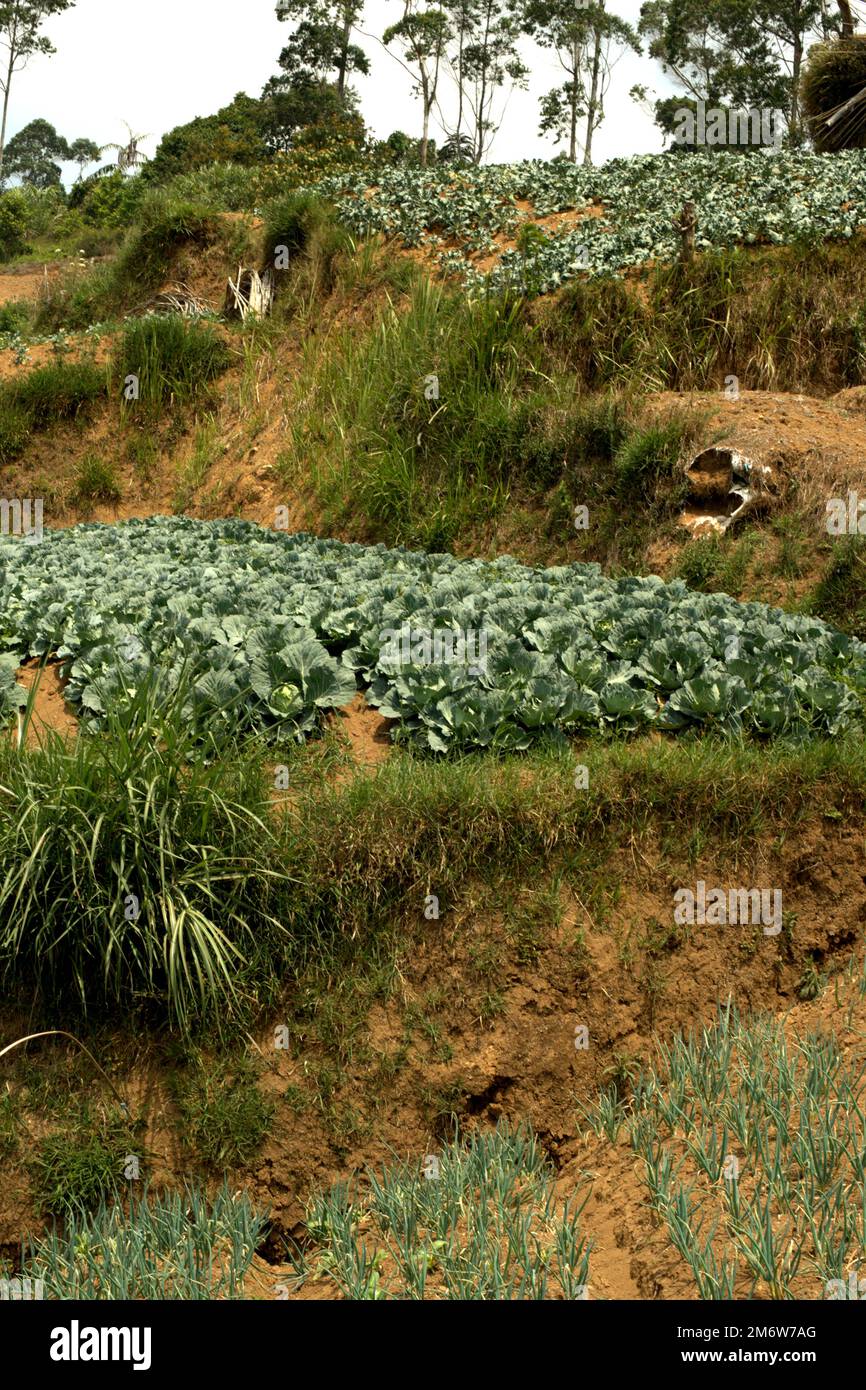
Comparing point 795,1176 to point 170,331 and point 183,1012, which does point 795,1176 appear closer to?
point 183,1012

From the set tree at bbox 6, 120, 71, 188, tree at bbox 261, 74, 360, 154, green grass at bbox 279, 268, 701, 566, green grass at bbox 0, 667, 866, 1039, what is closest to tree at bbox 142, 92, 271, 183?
tree at bbox 261, 74, 360, 154

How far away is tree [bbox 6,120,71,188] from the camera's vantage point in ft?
212

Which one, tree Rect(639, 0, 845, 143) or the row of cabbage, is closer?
the row of cabbage

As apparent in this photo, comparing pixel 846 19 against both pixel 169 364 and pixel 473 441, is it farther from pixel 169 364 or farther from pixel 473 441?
pixel 473 441

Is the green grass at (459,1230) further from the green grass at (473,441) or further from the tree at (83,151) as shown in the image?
the tree at (83,151)

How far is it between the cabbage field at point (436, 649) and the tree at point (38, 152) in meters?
64.9

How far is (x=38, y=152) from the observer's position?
6781cm

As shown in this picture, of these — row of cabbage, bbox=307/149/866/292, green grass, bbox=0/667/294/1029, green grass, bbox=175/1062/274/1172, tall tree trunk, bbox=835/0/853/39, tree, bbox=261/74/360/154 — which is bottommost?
green grass, bbox=175/1062/274/1172

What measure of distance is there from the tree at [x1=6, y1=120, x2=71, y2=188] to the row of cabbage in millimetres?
55329

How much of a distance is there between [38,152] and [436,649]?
7132cm

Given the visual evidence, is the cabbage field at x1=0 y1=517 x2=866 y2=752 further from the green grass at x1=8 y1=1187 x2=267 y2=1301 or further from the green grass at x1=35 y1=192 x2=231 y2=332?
the green grass at x1=35 y1=192 x2=231 y2=332

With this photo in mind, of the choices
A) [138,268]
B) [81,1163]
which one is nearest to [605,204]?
[138,268]

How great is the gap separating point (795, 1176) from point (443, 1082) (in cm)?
133

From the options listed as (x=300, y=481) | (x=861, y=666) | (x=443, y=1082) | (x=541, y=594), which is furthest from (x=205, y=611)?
(x=300, y=481)
